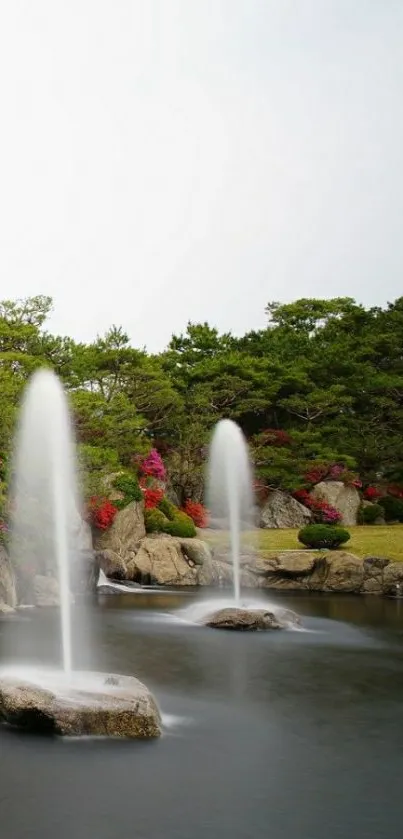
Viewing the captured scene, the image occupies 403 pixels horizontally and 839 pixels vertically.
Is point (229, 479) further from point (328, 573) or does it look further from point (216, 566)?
point (328, 573)

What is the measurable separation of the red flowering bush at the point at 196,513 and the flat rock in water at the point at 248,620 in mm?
18666

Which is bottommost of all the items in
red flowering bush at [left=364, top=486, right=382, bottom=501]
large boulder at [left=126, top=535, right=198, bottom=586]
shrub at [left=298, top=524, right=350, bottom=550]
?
large boulder at [left=126, top=535, right=198, bottom=586]

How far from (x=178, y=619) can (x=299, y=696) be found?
723 centimetres

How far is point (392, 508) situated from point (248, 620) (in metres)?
24.1

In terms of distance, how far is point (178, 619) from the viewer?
60.6ft

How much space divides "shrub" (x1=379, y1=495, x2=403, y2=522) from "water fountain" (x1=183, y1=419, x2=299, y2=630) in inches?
278

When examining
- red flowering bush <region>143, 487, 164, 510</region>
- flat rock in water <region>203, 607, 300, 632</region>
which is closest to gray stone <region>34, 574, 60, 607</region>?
flat rock in water <region>203, 607, 300, 632</region>

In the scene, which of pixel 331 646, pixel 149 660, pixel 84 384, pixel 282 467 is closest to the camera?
pixel 149 660

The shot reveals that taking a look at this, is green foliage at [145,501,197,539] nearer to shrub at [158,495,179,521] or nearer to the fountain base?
shrub at [158,495,179,521]

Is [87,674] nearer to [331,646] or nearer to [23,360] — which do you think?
[331,646]

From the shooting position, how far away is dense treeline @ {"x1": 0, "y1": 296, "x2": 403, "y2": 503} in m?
31.4

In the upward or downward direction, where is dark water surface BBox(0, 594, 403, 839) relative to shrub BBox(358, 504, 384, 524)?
downward

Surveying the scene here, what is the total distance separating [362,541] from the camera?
31.1 m

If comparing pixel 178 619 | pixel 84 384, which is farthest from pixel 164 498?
pixel 178 619
